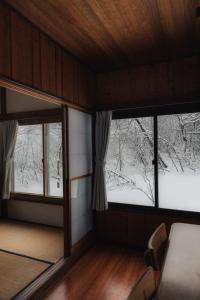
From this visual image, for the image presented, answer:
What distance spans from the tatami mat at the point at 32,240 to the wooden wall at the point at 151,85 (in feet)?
7.09

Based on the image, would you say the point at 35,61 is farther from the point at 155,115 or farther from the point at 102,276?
the point at 102,276

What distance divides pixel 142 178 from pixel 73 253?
1.36m

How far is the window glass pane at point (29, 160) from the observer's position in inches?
151

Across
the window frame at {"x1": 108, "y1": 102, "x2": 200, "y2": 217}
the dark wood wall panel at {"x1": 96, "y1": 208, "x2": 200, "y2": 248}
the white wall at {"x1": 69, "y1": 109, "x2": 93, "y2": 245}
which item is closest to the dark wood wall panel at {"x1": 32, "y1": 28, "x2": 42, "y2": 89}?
the white wall at {"x1": 69, "y1": 109, "x2": 93, "y2": 245}

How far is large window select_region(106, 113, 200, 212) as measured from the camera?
2.71m

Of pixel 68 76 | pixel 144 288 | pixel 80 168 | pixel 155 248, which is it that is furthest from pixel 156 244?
pixel 68 76

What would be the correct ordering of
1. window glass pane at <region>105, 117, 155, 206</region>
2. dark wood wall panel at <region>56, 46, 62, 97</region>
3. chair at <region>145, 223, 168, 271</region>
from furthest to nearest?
window glass pane at <region>105, 117, 155, 206</region>
dark wood wall panel at <region>56, 46, 62, 97</region>
chair at <region>145, 223, 168, 271</region>

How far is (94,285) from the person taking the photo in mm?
2180

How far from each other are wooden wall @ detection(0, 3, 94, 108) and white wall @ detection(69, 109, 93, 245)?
0.32m

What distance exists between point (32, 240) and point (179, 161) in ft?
8.13

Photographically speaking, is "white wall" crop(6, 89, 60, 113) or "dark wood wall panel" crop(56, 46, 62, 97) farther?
"white wall" crop(6, 89, 60, 113)

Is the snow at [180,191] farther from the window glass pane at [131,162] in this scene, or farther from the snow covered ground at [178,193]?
the window glass pane at [131,162]

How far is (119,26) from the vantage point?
6.58 feet

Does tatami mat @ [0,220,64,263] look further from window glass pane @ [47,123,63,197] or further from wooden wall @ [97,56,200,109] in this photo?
wooden wall @ [97,56,200,109]
